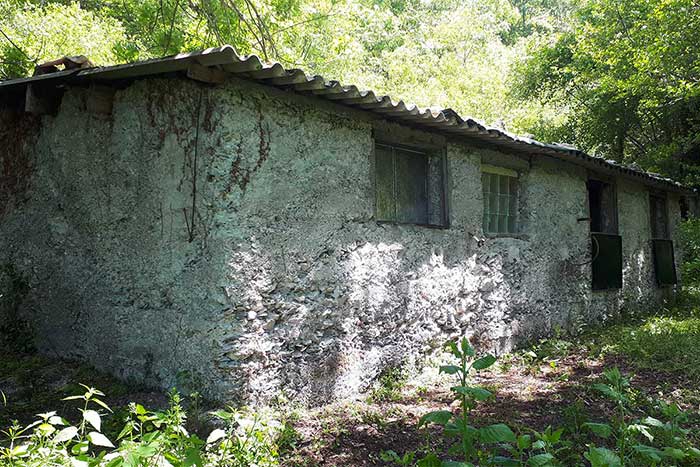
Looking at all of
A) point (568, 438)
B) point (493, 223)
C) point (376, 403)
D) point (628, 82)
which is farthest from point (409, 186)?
point (628, 82)

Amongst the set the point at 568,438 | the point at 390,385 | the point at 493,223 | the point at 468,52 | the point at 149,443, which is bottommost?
the point at 568,438

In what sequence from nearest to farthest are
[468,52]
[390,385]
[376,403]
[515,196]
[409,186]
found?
1. [376,403]
2. [390,385]
3. [409,186]
4. [515,196]
5. [468,52]

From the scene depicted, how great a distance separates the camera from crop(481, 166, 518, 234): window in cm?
661

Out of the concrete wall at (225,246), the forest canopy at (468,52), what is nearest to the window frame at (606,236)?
the forest canopy at (468,52)

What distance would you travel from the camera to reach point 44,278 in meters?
5.04

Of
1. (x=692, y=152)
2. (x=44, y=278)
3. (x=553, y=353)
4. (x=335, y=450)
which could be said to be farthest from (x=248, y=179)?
(x=692, y=152)

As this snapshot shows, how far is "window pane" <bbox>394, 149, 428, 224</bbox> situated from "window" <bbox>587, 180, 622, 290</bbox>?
12.5ft

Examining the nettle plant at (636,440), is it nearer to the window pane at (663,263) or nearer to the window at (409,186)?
the window at (409,186)

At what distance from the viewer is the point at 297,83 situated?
407cm

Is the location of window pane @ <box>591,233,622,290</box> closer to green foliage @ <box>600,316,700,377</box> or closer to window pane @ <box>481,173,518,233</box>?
green foliage @ <box>600,316,700,377</box>

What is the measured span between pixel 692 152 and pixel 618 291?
7.50m

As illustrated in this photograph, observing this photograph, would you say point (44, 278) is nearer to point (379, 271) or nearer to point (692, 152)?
point (379, 271)

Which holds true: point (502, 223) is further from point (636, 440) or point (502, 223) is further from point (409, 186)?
point (636, 440)

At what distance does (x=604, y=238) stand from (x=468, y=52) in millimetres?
16951
